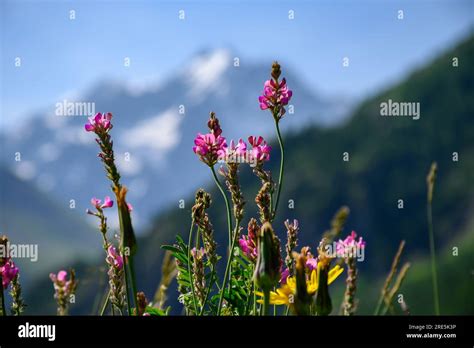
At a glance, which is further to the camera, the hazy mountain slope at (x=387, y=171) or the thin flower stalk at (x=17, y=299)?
the hazy mountain slope at (x=387, y=171)

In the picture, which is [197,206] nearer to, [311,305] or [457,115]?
[311,305]

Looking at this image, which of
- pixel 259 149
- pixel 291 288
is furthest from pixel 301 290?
pixel 259 149

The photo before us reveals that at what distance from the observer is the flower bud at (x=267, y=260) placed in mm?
2086

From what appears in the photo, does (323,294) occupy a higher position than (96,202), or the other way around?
(96,202)

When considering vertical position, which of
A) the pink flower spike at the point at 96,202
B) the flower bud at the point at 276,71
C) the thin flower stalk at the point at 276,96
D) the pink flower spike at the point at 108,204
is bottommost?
the pink flower spike at the point at 108,204

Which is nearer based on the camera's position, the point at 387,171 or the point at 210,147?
the point at 210,147

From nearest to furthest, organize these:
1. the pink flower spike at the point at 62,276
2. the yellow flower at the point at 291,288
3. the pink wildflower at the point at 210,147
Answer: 1. the yellow flower at the point at 291,288
2. the pink wildflower at the point at 210,147
3. the pink flower spike at the point at 62,276

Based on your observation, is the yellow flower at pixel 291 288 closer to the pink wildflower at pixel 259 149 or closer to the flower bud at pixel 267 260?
the flower bud at pixel 267 260

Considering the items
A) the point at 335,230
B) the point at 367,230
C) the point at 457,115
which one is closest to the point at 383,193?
the point at 367,230

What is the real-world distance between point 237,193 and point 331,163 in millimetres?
144121

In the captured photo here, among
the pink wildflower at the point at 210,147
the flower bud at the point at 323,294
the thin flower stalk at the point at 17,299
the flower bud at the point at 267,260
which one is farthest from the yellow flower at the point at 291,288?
the thin flower stalk at the point at 17,299

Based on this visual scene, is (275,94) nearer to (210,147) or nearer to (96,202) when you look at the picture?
(210,147)

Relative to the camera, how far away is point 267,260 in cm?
212

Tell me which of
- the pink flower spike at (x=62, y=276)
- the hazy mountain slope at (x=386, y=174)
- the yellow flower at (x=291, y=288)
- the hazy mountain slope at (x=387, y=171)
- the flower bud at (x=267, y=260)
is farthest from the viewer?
the hazy mountain slope at (x=387, y=171)
